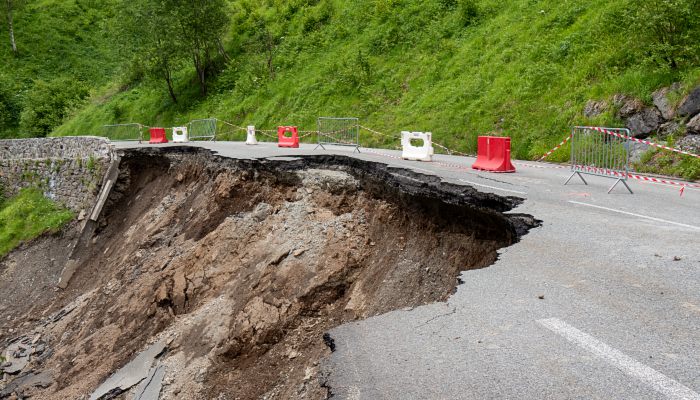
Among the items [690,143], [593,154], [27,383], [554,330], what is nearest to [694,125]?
[690,143]

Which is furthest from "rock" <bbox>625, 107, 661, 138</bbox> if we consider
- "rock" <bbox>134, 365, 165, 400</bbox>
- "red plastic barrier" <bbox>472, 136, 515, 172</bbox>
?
"rock" <bbox>134, 365, 165, 400</bbox>

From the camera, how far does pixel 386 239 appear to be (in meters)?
10.4

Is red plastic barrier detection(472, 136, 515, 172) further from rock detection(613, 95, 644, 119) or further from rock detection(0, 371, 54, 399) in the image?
rock detection(0, 371, 54, 399)

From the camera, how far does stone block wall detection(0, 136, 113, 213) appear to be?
78.9 ft

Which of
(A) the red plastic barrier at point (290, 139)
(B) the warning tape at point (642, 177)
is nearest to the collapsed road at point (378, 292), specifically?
(B) the warning tape at point (642, 177)

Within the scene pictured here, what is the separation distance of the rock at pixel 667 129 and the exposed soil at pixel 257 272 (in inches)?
277

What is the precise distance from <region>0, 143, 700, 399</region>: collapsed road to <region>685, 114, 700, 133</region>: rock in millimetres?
3186

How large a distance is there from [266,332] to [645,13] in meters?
13.5

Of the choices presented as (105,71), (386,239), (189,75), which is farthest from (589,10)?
(105,71)

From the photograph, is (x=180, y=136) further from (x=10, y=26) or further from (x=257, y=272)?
(x=10, y=26)

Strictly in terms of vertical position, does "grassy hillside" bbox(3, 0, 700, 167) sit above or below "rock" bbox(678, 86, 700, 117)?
above

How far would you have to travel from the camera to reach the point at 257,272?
11.2 m

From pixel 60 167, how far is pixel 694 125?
25.4 meters

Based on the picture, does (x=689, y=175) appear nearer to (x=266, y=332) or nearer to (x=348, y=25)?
(x=266, y=332)
